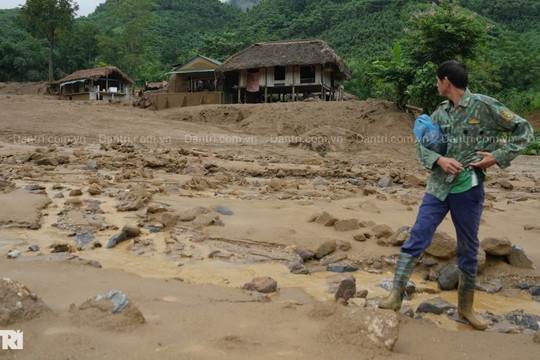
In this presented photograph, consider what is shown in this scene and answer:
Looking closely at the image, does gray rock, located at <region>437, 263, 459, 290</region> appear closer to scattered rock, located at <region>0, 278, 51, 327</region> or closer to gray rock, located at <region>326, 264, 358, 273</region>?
gray rock, located at <region>326, 264, 358, 273</region>

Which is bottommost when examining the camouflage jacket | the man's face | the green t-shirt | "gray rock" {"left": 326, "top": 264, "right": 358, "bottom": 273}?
"gray rock" {"left": 326, "top": 264, "right": 358, "bottom": 273}

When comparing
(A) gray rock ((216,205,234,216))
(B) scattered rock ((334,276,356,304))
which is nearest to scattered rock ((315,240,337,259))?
(B) scattered rock ((334,276,356,304))

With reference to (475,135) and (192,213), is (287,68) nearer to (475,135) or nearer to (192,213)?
(192,213)

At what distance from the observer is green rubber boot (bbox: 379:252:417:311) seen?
267cm

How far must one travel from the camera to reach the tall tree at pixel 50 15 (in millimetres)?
37812

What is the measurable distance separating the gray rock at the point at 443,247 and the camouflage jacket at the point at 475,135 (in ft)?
4.02

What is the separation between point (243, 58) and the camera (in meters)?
25.8

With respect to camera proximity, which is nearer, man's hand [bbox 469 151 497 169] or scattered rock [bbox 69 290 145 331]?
scattered rock [bbox 69 290 145 331]

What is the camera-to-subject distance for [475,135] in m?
2.73

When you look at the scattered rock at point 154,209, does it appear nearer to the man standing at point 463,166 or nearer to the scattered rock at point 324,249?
the scattered rock at point 324,249

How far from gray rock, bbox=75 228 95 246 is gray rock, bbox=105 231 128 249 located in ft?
0.78

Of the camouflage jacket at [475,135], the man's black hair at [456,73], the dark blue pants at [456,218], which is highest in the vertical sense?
the man's black hair at [456,73]

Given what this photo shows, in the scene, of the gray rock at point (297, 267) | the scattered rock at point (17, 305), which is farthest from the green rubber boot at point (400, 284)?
the scattered rock at point (17, 305)

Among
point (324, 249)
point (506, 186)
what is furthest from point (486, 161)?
point (506, 186)
